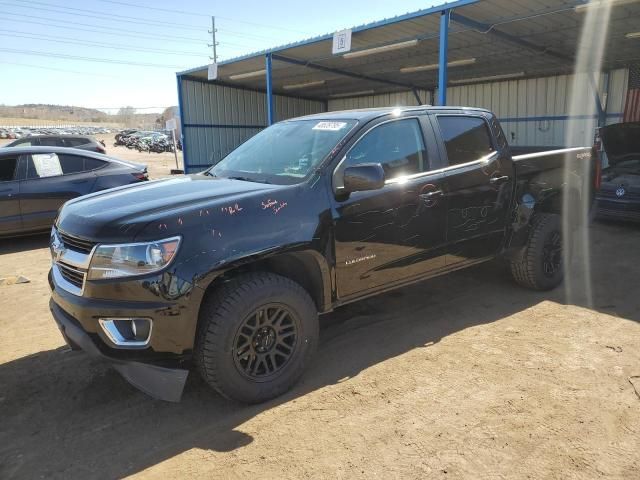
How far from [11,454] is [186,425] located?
3.06 ft

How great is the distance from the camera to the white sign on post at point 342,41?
10555 millimetres

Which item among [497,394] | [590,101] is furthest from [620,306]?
[590,101]

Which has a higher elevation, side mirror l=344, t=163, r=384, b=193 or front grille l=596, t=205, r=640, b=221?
side mirror l=344, t=163, r=384, b=193

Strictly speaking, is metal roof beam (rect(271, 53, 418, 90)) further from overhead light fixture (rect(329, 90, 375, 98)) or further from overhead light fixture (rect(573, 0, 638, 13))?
overhead light fixture (rect(573, 0, 638, 13))

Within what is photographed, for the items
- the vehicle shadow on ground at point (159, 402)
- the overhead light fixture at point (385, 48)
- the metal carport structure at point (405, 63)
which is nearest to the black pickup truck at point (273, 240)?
the vehicle shadow on ground at point (159, 402)

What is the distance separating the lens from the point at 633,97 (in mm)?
14102

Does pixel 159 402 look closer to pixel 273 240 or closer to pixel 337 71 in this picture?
pixel 273 240

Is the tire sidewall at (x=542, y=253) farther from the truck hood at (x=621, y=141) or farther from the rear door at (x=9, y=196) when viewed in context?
the rear door at (x=9, y=196)

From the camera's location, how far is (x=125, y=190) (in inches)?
140

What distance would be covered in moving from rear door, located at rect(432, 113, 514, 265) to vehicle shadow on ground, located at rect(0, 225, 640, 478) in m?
0.68

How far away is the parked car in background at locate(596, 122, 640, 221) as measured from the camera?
8039 millimetres

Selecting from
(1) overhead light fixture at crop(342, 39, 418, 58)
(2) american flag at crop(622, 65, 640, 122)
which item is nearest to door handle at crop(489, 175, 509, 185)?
(1) overhead light fixture at crop(342, 39, 418, 58)

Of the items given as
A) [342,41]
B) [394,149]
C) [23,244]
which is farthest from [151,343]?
[342,41]

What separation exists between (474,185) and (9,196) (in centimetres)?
653
